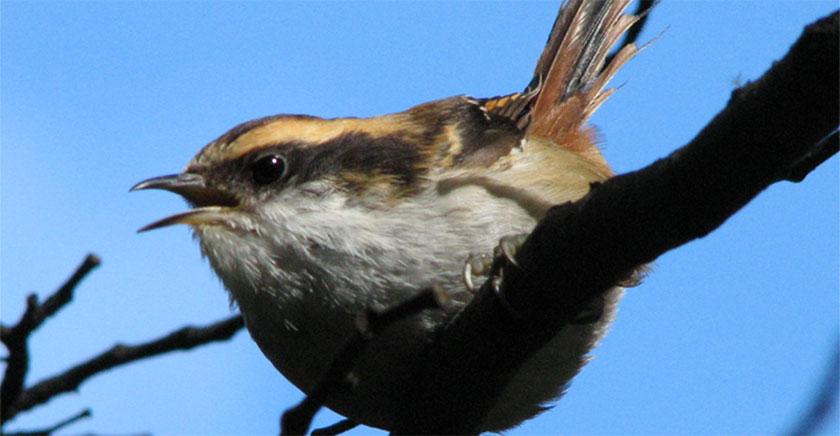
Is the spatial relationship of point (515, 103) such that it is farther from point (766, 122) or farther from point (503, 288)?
point (766, 122)

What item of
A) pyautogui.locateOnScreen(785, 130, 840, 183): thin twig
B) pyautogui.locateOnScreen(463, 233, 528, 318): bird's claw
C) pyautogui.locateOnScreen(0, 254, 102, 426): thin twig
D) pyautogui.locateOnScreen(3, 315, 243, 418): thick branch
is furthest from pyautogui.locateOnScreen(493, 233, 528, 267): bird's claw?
pyautogui.locateOnScreen(0, 254, 102, 426): thin twig

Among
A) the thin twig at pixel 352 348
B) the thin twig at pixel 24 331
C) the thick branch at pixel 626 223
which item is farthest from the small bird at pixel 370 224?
the thin twig at pixel 24 331

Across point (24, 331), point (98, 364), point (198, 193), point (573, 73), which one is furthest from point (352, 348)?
point (573, 73)

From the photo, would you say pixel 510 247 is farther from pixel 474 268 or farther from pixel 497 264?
pixel 474 268

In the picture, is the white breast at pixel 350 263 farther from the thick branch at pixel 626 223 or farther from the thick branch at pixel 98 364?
the thick branch at pixel 98 364

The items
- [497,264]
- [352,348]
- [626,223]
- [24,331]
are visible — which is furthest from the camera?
[497,264]

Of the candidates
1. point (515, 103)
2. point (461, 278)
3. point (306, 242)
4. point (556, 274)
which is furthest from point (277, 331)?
point (515, 103)
